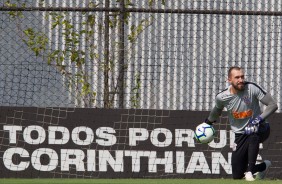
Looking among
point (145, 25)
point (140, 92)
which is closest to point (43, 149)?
point (140, 92)

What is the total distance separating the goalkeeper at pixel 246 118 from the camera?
1448cm

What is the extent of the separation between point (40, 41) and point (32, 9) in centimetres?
123

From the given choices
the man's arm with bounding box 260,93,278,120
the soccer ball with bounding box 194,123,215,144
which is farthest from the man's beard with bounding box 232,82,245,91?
the soccer ball with bounding box 194,123,215,144

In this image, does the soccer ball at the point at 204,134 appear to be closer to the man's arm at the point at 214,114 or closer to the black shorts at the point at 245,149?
the man's arm at the point at 214,114

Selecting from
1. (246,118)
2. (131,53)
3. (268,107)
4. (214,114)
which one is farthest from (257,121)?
(131,53)

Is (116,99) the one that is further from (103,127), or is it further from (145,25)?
(145,25)

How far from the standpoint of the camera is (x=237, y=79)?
14547mm

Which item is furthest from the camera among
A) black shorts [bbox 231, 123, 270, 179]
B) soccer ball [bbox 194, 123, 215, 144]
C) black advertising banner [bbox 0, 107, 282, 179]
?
black advertising banner [bbox 0, 107, 282, 179]

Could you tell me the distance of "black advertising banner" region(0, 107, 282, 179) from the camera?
653 inches

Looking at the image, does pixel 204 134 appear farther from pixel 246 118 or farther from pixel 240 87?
pixel 240 87

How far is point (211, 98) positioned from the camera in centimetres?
1770

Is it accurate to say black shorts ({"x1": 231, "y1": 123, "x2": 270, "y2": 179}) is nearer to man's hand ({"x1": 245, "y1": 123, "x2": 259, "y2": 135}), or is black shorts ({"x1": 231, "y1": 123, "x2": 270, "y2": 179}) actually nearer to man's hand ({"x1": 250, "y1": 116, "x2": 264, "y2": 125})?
man's hand ({"x1": 245, "y1": 123, "x2": 259, "y2": 135})

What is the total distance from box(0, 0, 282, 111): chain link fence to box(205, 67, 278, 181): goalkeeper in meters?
2.53

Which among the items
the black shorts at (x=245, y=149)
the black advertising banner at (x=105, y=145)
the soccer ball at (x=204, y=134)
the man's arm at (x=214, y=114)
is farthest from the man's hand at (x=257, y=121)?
the black advertising banner at (x=105, y=145)
